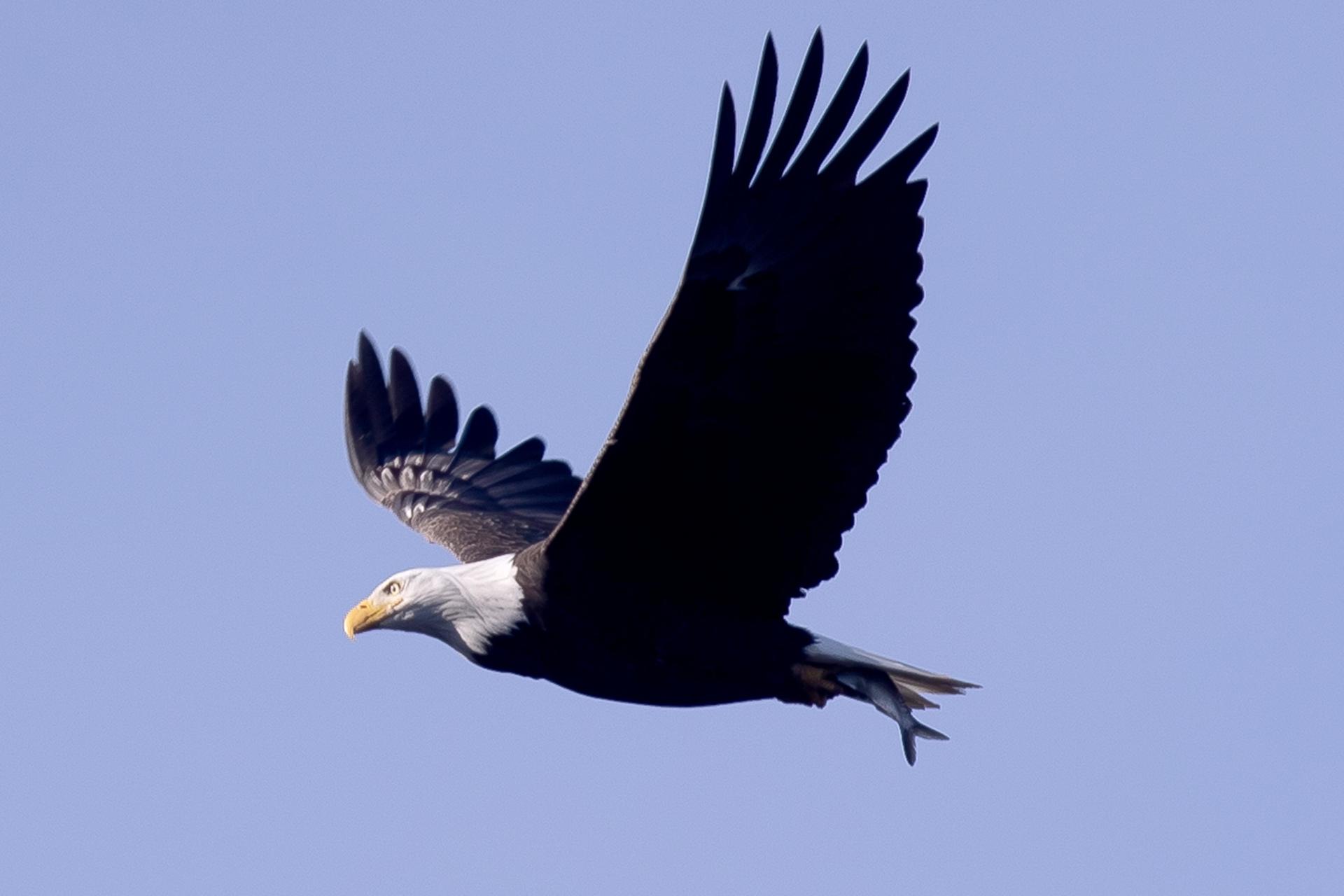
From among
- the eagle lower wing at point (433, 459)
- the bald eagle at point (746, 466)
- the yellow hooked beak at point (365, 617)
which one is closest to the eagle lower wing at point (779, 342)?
the bald eagle at point (746, 466)

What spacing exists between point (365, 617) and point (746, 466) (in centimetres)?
229

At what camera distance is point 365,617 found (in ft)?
36.9

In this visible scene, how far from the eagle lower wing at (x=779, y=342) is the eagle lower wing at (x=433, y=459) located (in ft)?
11.2

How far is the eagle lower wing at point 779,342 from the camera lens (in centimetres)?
956

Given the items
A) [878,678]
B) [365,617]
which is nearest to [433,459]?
[365,617]

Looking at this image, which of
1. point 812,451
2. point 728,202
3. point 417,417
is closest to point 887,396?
point 812,451

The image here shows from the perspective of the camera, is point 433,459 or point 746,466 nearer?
point 746,466

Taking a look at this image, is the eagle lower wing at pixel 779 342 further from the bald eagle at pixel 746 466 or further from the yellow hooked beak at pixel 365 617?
the yellow hooked beak at pixel 365 617

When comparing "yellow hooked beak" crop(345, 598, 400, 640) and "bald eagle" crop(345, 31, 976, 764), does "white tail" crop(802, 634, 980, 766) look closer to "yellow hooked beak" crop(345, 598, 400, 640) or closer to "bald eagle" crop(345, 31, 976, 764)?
"bald eagle" crop(345, 31, 976, 764)

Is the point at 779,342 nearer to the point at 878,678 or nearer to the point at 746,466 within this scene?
the point at 746,466

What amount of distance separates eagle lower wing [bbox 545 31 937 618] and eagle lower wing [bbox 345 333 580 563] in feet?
11.2

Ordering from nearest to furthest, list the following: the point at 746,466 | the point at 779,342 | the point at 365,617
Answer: the point at 779,342 < the point at 746,466 < the point at 365,617

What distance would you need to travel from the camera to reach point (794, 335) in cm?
974

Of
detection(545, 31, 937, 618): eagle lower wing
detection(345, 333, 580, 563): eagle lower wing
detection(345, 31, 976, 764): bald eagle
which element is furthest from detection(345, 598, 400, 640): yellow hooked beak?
detection(345, 333, 580, 563): eagle lower wing
